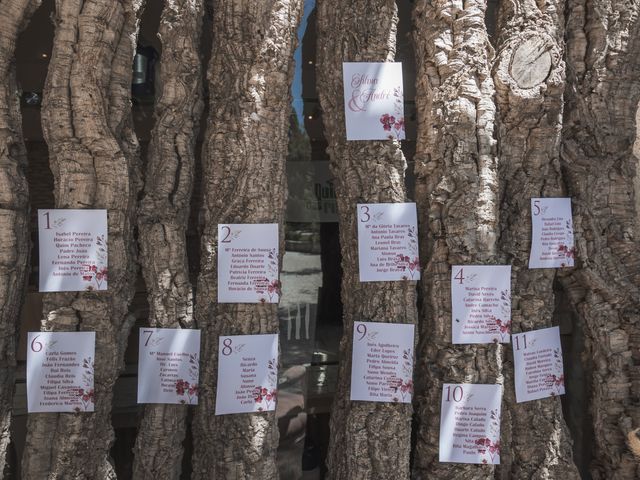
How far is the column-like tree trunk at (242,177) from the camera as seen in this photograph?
1.95 metres

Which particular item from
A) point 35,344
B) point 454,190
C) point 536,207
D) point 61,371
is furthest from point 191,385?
point 536,207

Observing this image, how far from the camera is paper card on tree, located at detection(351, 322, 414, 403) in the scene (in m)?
1.98

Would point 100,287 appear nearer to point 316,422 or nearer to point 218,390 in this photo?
point 218,390

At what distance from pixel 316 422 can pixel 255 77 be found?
5.18 feet

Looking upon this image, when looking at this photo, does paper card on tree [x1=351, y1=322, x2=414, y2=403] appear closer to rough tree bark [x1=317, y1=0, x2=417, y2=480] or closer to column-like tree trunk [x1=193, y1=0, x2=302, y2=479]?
rough tree bark [x1=317, y1=0, x2=417, y2=480]

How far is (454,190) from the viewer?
79.5 inches

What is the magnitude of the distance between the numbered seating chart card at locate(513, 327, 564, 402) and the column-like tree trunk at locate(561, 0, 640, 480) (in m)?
0.17

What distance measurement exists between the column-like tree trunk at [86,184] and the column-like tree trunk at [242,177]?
303 millimetres

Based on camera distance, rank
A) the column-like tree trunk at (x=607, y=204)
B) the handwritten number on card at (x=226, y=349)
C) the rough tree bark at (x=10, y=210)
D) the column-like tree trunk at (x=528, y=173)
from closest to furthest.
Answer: the rough tree bark at (x=10, y=210), the handwritten number on card at (x=226, y=349), the column-like tree trunk at (x=528, y=173), the column-like tree trunk at (x=607, y=204)

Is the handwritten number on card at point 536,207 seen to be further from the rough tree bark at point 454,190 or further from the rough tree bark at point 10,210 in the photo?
the rough tree bark at point 10,210

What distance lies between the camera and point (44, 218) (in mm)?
1873

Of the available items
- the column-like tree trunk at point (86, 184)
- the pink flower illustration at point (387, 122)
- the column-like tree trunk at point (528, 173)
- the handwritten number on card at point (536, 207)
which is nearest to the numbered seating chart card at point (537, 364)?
the column-like tree trunk at point (528, 173)

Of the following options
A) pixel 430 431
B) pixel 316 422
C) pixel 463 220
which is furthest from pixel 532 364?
pixel 316 422

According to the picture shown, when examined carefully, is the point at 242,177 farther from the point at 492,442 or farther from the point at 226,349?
the point at 492,442
